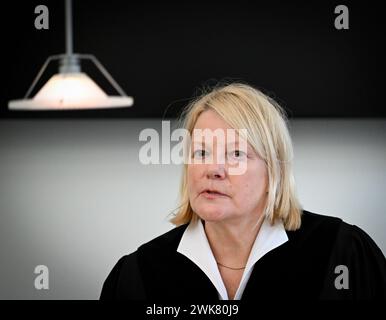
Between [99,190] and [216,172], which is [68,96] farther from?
[216,172]

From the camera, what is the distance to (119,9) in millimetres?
1710

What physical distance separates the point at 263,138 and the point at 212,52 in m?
0.43

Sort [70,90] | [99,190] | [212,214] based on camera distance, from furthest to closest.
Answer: [99,190] → [70,90] → [212,214]

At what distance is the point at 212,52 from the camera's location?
1.73m

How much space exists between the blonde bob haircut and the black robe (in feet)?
0.17

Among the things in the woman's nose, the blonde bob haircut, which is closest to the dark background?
the blonde bob haircut

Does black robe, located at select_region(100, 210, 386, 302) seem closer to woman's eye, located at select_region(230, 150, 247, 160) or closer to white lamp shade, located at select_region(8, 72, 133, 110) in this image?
woman's eye, located at select_region(230, 150, 247, 160)

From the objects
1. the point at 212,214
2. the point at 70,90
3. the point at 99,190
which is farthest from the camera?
the point at 99,190

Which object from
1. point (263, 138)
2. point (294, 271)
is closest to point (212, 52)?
point (263, 138)

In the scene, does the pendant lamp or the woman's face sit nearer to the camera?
the woman's face

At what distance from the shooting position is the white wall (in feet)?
5.45

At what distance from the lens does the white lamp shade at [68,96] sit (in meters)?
1.54

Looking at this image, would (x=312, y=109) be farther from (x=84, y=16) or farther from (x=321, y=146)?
(x=84, y=16)

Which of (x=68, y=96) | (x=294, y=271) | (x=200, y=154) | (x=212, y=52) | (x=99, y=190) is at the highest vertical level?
(x=212, y=52)
